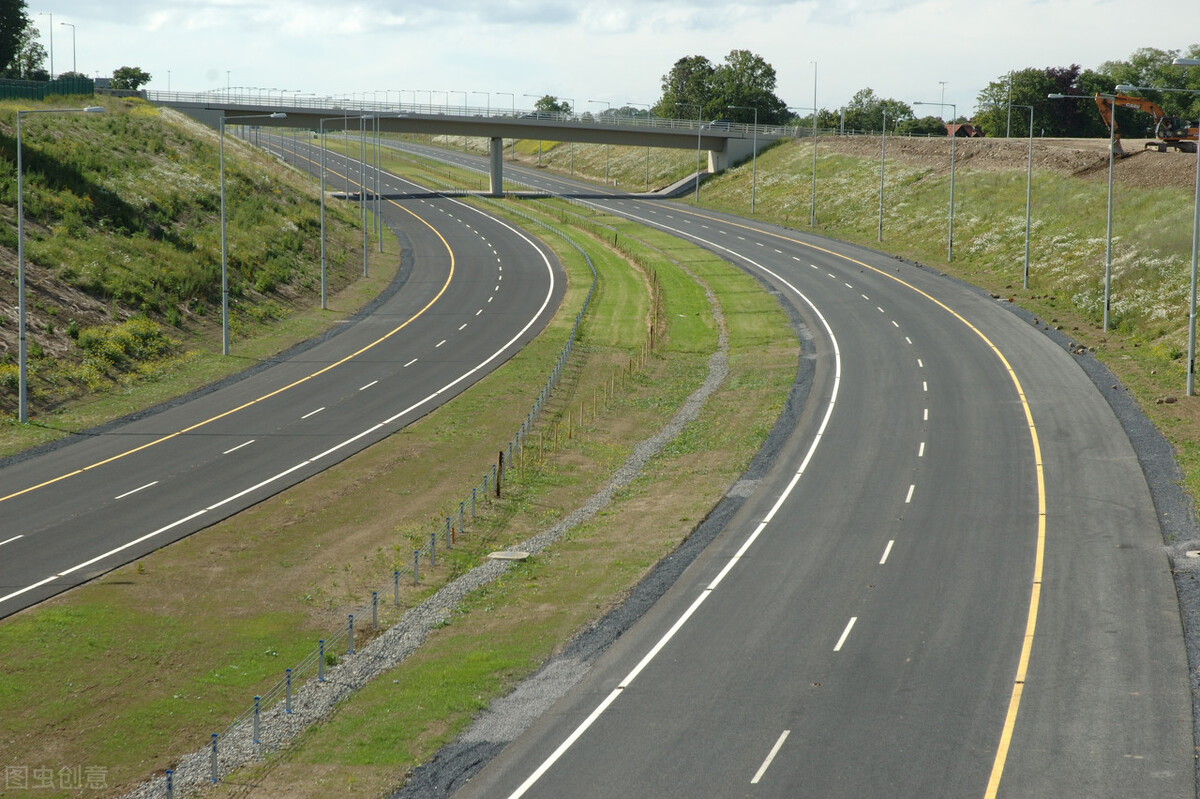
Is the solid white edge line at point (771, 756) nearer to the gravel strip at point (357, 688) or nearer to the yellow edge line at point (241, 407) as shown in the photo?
the gravel strip at point (357, 688)

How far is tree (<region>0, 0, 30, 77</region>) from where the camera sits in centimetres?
9762

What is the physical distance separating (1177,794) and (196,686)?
18668mm

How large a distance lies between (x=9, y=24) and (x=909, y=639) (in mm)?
104432

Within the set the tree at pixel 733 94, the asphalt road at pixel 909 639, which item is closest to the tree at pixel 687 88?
the tree at pixel 733 94

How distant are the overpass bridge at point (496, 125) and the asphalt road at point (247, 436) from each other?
43322 mm

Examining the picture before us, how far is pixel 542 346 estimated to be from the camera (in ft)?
190

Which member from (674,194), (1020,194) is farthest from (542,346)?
(674,194)

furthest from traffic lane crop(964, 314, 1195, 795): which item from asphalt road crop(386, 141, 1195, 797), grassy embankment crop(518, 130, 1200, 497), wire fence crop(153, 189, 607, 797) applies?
wire fence crop(153, 189, 607, 797)

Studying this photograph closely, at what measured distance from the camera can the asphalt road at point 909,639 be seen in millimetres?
18422

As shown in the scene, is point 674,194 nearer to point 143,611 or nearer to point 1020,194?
point 1020,194

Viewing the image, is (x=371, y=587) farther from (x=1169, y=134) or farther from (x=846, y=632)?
(x=1169, y=134)

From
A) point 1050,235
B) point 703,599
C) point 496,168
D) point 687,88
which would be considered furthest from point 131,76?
point 703,599

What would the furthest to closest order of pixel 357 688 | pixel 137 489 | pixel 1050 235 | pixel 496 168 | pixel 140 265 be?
pixel 496 168
pixel 1050 235
pixel 140 265
pixel 137 489
pixel 357 688

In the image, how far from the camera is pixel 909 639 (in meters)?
23.7
